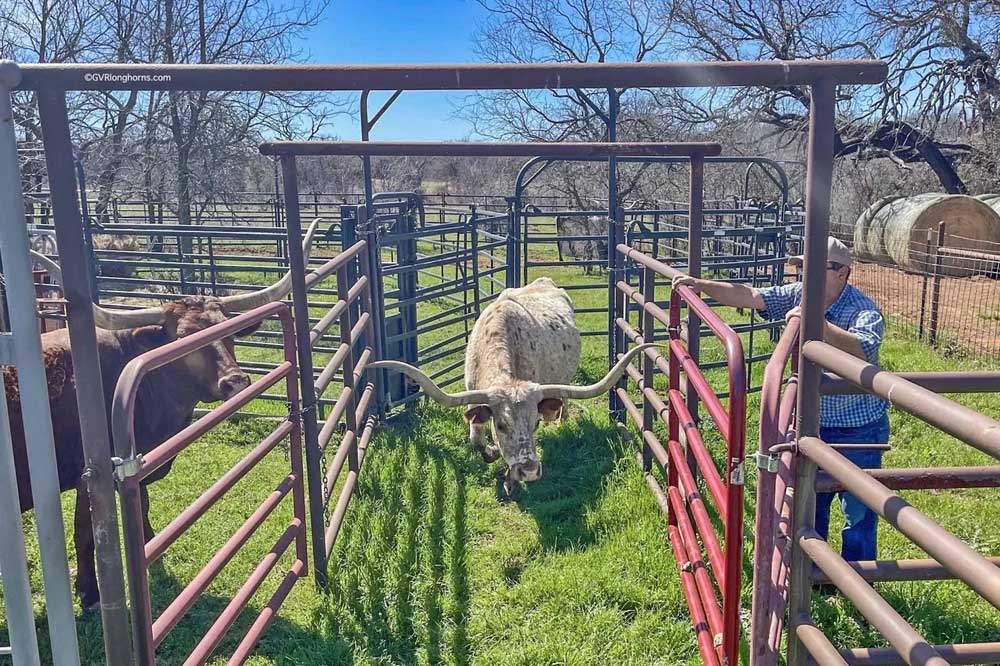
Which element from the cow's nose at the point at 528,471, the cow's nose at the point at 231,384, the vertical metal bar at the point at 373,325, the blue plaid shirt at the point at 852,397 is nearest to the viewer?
the blue plaid shirt at the point at 852,397

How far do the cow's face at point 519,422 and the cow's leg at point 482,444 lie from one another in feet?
0.68

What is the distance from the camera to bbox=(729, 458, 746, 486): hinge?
2.48m

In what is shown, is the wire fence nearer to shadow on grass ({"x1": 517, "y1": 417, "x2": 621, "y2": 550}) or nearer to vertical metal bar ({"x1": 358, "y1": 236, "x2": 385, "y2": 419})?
shadow on grass ({"x1": 517, "y1": 417, "x2": 621, "y2": 550})

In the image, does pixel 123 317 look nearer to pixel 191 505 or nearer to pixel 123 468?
pixel 191 505

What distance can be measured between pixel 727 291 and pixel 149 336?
317 centimetres

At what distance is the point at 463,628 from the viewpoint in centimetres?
364

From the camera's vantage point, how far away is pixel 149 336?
420 centimetres

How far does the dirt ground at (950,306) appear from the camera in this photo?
927 centimetres

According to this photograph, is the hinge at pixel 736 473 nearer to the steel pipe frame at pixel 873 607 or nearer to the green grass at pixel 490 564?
the steel pipe frame at pixel 873 607

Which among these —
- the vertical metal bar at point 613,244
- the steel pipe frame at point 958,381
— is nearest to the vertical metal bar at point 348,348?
the vertical metal bar at point 613,244

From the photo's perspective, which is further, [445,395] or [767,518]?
[445,395]

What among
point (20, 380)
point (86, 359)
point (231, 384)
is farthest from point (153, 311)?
point (20, 380)

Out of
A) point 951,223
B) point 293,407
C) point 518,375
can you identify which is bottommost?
point 518,375

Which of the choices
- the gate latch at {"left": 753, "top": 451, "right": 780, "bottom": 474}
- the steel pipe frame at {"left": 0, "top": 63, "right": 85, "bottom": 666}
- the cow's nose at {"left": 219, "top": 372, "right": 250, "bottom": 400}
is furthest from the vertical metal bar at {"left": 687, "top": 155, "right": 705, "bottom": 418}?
the steel pipe frame at {"left": 0, "top": 63, "right": 85, "bottom": 666}
